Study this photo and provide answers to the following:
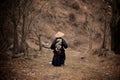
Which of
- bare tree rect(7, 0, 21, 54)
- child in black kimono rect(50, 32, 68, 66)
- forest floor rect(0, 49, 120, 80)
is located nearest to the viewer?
forest floor rect(0, 49, 120, 80)

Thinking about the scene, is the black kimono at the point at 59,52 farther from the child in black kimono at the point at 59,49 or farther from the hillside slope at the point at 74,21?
the hillside slope at the point at 74,21

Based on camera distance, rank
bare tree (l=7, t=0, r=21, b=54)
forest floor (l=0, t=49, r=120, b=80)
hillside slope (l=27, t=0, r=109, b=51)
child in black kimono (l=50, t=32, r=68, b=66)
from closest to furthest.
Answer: forest floor (l=0, t=49, r=120, b=80) → child in black kimono (l=50, t=32, r=68, b=66) → bare tree (l=7, t=0, r=21, b=54) → hillside slope (l=27, t=0, r=109, b=51)

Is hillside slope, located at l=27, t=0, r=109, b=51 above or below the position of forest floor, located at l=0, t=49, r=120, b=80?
above

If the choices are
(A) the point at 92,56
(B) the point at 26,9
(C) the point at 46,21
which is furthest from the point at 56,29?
(B) the point at 26,9

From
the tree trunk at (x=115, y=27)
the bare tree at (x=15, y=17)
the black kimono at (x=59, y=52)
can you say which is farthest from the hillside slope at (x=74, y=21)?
the tree trunk at (x=115, y=27)

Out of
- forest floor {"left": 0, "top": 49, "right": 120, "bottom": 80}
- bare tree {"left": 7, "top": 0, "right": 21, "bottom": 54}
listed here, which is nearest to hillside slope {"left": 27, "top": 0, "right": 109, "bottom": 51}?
bare tree {"left": 7, "top": 0, "right": 21, "bottom": 54}

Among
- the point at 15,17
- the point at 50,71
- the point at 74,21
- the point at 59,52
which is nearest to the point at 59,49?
the point at 59,52

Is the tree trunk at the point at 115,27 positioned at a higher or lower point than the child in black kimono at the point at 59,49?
higher

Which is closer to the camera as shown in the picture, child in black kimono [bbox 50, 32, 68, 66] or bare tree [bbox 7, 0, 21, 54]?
child in black kimono [bbox 50, 32, 68, 66]

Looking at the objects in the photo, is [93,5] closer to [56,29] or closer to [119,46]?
[56,29]

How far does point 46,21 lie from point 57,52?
12257 mm

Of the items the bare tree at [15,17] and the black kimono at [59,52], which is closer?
the black kimono at [59,52]

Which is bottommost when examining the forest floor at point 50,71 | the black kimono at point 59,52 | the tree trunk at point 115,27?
the forest floor at point 50,71

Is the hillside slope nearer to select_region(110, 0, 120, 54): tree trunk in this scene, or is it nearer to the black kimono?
the black kimono
